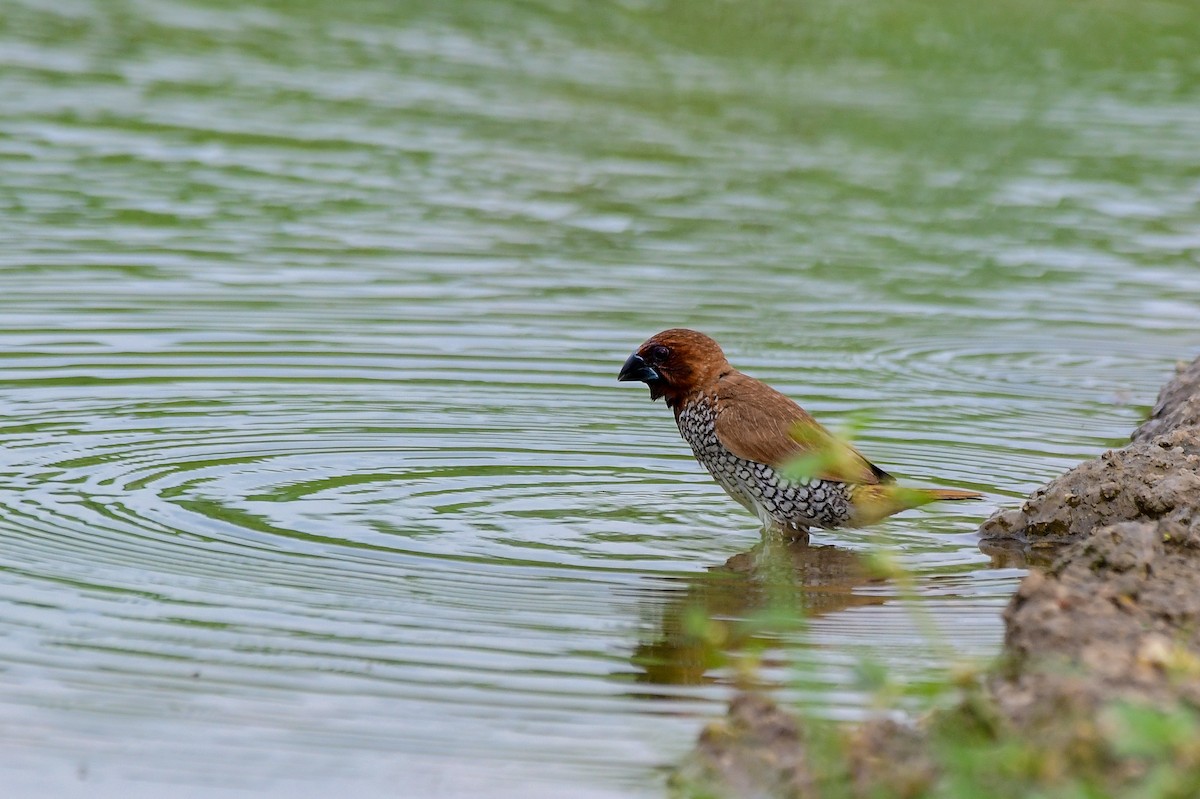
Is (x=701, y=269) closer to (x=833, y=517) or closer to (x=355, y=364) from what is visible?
(x=355, y=364)

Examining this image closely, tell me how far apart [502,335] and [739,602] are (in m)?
4.64

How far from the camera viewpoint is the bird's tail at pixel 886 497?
8398mm

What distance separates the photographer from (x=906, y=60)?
22750 millimetres

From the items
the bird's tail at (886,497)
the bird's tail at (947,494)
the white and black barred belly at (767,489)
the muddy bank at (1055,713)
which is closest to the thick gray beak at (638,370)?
the white and black barred belly at (767,489)

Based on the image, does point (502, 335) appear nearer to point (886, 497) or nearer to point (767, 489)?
point (767, 489)

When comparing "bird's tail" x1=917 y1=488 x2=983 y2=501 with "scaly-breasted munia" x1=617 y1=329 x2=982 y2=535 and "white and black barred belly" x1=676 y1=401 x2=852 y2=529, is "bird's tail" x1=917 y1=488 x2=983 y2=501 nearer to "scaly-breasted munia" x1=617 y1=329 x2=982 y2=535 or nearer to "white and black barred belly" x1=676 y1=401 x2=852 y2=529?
"scaly-breasted munia" x1=617 y1=329 x2=982 y2=535

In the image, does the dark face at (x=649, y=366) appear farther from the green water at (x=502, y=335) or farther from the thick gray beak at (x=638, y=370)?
the green water at (x=502, y=335)

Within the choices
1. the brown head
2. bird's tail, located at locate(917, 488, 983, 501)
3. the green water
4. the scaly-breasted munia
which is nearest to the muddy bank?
the green water

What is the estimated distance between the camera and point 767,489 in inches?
336

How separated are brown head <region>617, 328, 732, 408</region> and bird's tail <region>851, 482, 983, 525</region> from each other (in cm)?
84

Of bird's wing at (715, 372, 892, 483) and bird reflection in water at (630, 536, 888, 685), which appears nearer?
bird reflection in water at (630, 536, 888, 685)

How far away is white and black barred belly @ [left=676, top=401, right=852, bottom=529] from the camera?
8.47 m

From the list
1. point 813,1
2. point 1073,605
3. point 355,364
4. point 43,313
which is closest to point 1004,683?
point 1073,605

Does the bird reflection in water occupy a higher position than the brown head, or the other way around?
the brown head
